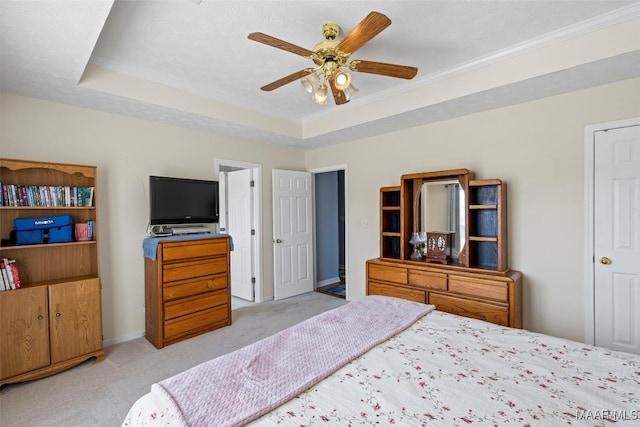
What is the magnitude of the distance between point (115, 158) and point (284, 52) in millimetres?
2082

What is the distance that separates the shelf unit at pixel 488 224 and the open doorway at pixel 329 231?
2.36 metres

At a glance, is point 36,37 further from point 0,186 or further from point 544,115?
point 544,115

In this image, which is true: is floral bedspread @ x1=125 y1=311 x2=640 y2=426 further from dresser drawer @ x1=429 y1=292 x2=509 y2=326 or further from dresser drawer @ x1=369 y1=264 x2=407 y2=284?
dresser drawer @ x1=369 y1=264 x2=407 y2=284

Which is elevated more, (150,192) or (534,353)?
(150,192)

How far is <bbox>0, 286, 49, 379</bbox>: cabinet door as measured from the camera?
7.62 feet

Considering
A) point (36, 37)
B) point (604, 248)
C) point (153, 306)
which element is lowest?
point (153, 306)

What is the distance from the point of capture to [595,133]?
2619 mm

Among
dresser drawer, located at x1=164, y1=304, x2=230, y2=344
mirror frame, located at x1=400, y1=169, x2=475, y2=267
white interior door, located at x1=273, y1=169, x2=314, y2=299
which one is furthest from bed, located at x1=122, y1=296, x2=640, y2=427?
white interior door, located at x1=273, y1=169, x2=314, y2=299

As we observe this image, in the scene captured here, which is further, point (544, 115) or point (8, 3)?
point (544, 115)

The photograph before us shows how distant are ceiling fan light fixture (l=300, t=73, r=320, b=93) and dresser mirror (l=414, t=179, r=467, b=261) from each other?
191cm

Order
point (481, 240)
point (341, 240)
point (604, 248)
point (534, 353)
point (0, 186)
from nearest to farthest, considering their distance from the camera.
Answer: point (534, 353), point (0, 186), point (604, 248), point (481, 240), point (341, 240)

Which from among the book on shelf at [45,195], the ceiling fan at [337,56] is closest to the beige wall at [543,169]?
the ceiling fan at [337,56]

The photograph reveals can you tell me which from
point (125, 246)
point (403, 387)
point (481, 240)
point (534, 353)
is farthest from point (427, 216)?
point (125, 246)

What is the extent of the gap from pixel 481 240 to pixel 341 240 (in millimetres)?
3181
